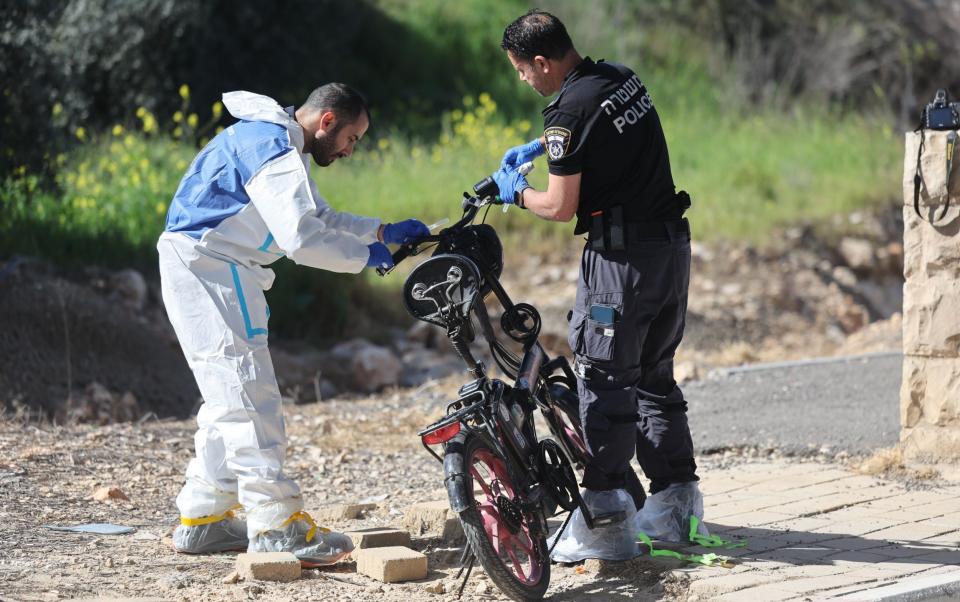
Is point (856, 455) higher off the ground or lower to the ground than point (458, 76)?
lower

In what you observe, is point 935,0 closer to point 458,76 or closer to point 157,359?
point 458,76

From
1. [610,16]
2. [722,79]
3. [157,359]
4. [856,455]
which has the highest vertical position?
[610,16]

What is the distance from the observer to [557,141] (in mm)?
4766

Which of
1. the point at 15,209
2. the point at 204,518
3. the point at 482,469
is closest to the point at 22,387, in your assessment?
the point at 15,209

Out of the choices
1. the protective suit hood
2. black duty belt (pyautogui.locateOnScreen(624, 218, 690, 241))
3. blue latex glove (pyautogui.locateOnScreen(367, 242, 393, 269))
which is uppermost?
the protective suit hood

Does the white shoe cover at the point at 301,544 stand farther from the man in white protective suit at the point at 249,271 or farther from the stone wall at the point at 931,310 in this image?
the stone wall at the point at 931,310

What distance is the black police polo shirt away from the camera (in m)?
4.78

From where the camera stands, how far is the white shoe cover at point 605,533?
197 inches

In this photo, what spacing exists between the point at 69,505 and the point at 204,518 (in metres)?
1.17

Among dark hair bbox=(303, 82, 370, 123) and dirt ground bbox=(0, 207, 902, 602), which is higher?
dark hair bbox=(303, 82, 370, 123)

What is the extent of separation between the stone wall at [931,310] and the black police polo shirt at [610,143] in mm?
1964

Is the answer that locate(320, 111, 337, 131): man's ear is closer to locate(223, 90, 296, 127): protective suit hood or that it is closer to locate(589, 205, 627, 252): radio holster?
locate(223, 90, 296, 127): protective suit hood

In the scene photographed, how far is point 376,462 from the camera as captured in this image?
7426 mm

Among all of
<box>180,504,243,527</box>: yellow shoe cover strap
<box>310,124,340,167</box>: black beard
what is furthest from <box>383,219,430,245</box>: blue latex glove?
<box>180,504,243,527</box>: yellow shoe cover strap
